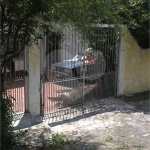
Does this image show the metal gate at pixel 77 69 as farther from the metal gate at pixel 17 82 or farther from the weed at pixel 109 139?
the weed at pixel 109 139

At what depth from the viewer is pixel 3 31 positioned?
12.4 ft

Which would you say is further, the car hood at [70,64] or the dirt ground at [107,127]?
the car hood at [70,64]

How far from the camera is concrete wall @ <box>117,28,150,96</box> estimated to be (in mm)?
7605

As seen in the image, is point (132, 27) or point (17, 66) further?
point (132, 27)

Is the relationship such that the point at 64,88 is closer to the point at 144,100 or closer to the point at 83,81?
the point at 83,81

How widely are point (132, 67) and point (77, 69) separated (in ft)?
7.28

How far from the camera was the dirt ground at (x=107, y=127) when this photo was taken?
4633 mm

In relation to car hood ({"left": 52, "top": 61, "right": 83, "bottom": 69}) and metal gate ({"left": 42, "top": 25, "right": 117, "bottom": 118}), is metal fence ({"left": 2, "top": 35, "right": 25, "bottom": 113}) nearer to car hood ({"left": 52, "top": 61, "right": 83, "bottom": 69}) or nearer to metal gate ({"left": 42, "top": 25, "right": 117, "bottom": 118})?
metal gate ({"left": 42, "top": 25, "right": 117, "bottom": 118})

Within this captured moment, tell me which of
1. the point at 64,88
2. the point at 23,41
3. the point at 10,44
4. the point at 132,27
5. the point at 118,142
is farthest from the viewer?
the point at 132,27

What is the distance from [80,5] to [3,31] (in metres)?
1.11

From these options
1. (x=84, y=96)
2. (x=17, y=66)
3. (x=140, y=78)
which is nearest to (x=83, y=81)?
(x=84, y=96)

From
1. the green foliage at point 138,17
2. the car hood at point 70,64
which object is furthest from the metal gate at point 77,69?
the green foliage at point 138,17

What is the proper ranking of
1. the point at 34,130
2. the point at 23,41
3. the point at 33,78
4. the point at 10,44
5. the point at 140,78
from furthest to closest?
the point at 140,78, the point at 33,78, the point at 34,130, the point at 10,44, the point at 23,41

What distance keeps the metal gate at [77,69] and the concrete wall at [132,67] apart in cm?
29
